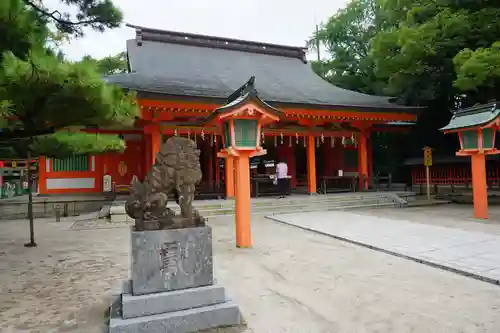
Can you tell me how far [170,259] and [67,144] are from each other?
14.3 feet

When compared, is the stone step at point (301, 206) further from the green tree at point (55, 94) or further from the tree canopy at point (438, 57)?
the green tree at point (55, 94)

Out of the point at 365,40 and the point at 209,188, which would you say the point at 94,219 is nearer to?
the point at 209,188

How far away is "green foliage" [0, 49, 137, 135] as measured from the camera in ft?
9.85

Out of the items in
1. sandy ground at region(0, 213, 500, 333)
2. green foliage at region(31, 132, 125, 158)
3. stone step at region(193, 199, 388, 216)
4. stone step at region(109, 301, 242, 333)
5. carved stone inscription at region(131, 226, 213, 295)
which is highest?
green foliage at region(31, 132, 125, 158)

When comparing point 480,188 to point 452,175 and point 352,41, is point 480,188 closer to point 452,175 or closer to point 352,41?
point 452,175

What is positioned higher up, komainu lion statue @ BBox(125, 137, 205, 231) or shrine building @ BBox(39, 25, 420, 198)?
shrine building @ BBox(39, 25, 420, 198)

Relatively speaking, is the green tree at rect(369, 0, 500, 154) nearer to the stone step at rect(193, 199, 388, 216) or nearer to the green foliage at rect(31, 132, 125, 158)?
the stone step at rect(193, 199, 388, 216)

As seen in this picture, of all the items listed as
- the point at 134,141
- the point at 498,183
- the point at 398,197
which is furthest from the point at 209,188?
the point at 498,183

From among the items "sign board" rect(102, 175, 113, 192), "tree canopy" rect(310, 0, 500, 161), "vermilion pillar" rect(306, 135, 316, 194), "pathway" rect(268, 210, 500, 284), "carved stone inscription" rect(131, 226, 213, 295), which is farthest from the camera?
"vermilion pillar" rect(306, 135, 316, 194)

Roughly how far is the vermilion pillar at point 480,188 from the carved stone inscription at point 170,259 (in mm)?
8868

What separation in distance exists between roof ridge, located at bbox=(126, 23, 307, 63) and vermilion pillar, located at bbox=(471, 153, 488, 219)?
41.1 ft

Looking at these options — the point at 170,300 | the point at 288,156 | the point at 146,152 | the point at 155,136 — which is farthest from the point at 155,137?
the point at 170,300

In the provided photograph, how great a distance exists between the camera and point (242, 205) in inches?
256

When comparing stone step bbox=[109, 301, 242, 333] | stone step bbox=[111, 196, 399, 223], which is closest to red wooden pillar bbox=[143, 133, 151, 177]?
stone step bbox=[111, 196, 399, 223]
